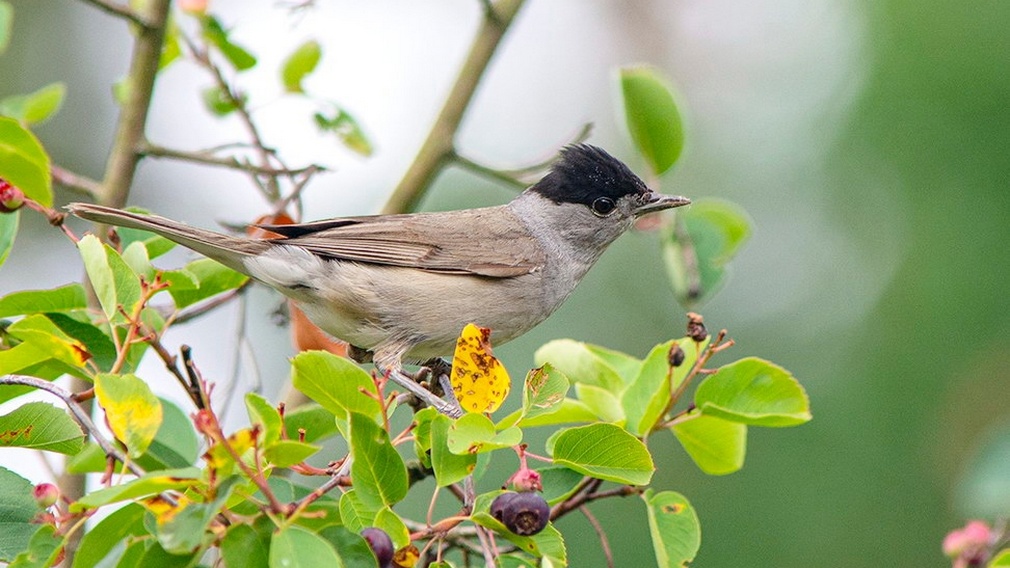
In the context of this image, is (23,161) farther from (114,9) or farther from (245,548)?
(245,548)

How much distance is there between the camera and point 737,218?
12.2ft

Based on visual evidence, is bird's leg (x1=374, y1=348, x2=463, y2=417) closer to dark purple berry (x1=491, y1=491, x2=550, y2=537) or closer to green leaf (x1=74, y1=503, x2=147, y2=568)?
dark purple berry (x1=491, y1=491, x2=550, y2=537)

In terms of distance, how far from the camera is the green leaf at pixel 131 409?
1894 mm

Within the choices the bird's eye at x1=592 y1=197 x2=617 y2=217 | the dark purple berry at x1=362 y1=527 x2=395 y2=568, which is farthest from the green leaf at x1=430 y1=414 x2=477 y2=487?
Result: the bird's eye at x1=592 y1=197 x2=617 y2=217

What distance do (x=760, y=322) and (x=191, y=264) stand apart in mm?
5096

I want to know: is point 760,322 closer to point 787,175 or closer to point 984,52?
point 787,175

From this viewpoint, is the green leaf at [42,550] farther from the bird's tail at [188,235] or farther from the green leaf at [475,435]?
the bird's tail at [188,235]

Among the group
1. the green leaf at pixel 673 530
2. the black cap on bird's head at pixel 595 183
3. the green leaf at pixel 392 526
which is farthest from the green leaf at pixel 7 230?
the black cap on bird's head at pixel 595 183

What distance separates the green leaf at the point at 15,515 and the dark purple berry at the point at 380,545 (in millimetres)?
684

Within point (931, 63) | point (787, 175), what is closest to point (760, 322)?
point (787, 175)

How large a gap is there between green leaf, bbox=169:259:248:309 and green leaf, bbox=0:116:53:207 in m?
0.40

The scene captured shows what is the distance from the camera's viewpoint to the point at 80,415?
189 centimetres

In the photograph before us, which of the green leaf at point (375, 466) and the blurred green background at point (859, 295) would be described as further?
the blurred green background at point (859, 295)

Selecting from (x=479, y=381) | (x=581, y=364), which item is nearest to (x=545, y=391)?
(x=479, y=381)
